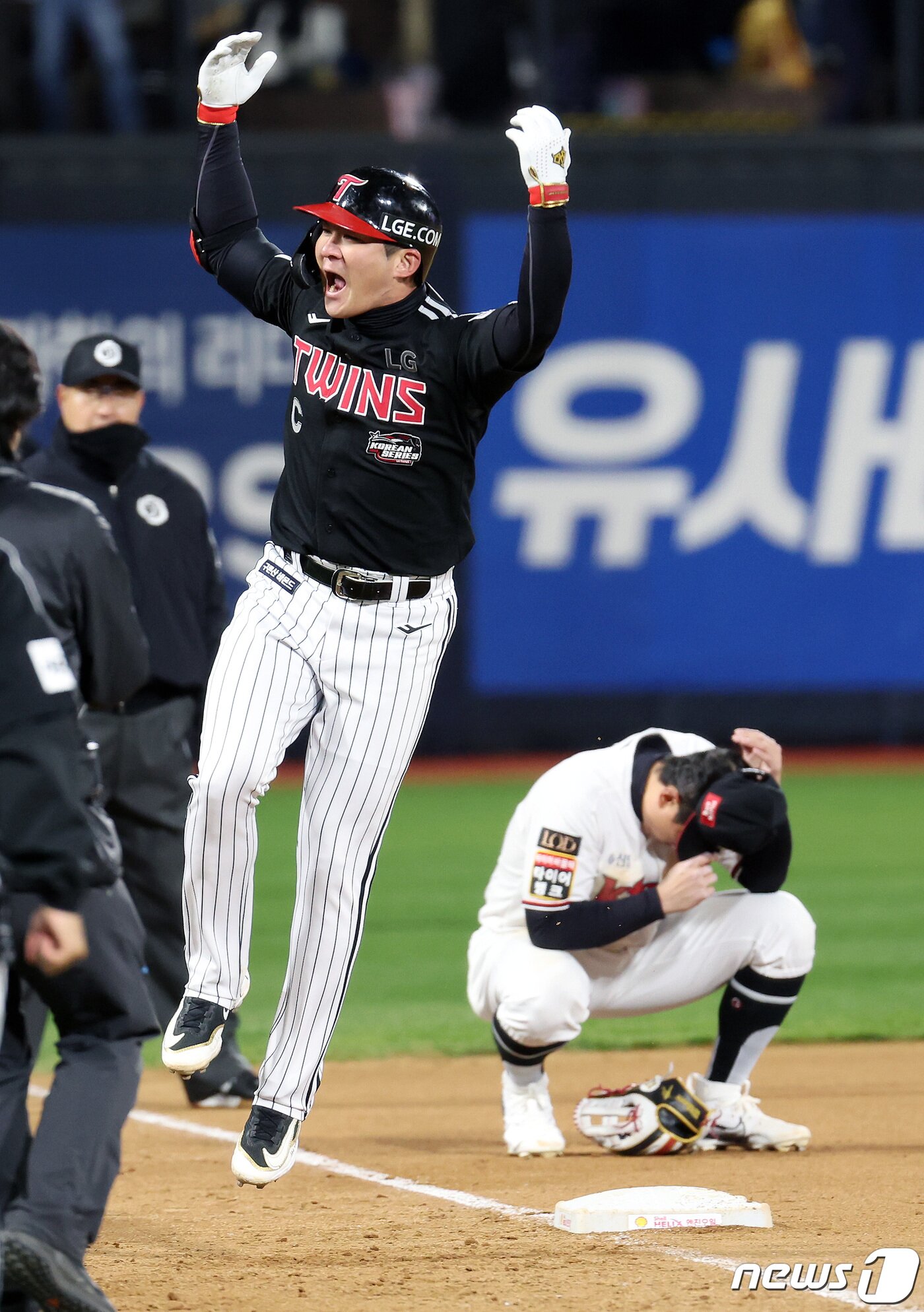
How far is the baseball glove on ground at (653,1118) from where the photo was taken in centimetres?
564

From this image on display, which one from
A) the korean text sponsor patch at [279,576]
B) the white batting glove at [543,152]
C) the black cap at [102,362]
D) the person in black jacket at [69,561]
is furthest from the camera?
the black cap at [102,362]

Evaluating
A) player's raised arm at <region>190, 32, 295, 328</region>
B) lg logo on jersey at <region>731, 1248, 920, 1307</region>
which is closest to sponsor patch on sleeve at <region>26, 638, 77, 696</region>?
player's raised arm at <region>190, 32, 295, 328</region>

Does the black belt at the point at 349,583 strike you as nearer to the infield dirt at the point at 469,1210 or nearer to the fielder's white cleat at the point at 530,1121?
the infield dirt at the point at 469,1210

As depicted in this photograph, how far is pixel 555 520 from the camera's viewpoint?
48.1ft

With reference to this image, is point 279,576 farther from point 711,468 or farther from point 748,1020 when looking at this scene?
point 711,468

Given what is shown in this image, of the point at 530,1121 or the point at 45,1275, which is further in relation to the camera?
the point at 530,1121

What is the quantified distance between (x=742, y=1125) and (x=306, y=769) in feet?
5.68

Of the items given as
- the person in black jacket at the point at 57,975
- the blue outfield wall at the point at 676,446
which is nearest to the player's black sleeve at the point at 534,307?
the person in black jacket at the point at 57,975

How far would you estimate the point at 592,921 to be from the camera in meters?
5.56

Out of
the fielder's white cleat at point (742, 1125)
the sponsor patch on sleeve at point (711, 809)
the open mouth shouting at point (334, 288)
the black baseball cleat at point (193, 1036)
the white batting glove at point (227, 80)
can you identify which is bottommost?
the fielder's white cleat at point (742, 1125)

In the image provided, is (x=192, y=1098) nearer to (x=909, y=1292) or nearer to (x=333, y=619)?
(x=333, y=619)

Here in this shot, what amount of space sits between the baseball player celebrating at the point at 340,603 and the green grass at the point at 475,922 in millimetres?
2713

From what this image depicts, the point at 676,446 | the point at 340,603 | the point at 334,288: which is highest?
the point at 334,288

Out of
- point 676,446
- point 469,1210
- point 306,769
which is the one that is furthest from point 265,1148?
point 676,446
